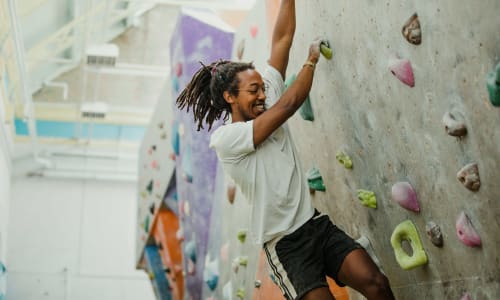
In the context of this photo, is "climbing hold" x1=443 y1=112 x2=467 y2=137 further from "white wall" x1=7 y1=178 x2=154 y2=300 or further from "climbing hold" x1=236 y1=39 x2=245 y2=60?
"white wall" x1=7 y1=178 x2=154 y2=300

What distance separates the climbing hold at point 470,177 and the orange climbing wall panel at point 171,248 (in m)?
4.76

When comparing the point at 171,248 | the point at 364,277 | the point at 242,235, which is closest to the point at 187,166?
the point at 242,235

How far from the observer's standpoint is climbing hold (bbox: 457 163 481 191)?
233 centimetres

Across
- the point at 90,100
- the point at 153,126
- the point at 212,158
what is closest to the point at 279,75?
the point at 212,158

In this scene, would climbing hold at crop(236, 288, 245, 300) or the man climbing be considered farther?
climbing hold at crop(236, 288, 245, 300)

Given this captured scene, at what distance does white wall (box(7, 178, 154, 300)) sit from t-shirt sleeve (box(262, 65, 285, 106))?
361 inches

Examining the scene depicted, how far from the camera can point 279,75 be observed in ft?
10.2

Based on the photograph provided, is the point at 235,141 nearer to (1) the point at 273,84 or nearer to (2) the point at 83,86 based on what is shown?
(1) the point at 273,84

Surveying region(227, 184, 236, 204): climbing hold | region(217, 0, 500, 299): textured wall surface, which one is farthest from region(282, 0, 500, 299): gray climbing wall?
region(227, 184, 236, 204): climbing hold

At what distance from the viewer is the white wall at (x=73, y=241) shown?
11625 mm

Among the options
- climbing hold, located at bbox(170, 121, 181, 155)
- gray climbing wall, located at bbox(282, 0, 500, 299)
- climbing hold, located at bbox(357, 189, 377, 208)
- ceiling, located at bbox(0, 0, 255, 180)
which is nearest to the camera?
gray climbing wall, located at bbox(282, 0, 500, 299)

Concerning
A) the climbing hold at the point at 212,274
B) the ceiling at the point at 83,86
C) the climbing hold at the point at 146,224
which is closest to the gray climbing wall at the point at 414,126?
the climbing hold at the point at 212,274

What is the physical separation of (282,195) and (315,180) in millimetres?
753

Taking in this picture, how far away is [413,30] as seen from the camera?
2480 millimetres
